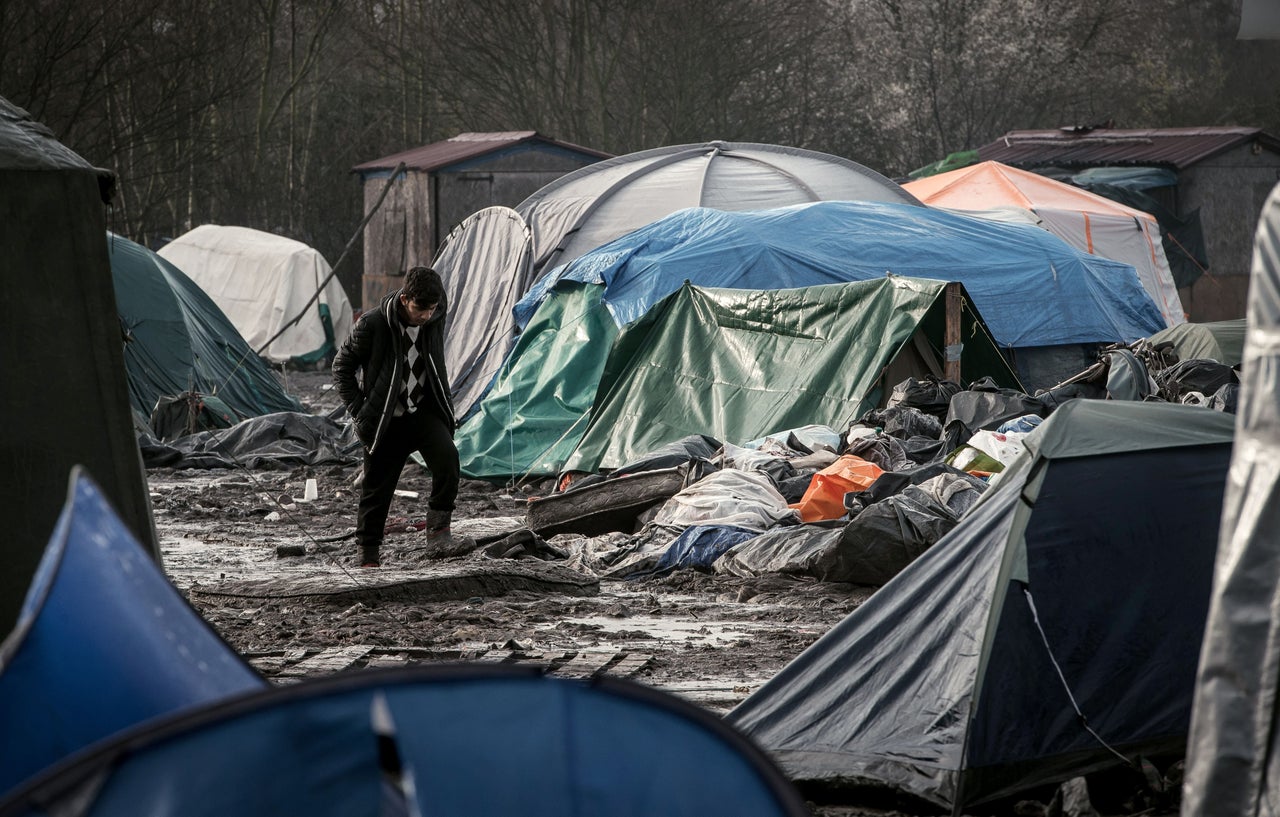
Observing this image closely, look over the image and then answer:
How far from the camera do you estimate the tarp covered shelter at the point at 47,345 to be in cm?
528

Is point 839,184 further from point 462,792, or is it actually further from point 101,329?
point 462,792

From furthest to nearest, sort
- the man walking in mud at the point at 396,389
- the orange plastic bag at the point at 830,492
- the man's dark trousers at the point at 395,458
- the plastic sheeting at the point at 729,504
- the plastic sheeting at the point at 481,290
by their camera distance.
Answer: the plastic sheeting at the point at 481,290 < the orange plastic bag at the point at 830,492 < the plastic sheeting at the point at 729,504 < the man's dark trousers at the point at 395,458 < the man walking in mud at the point at 396,389

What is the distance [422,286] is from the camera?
7980 millimetres

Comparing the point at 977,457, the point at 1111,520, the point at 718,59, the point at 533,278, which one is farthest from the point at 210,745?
the point at 718,59

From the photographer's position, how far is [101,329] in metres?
5.49

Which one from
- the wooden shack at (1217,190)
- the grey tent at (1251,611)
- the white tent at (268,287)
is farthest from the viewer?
the wooden shack at (1217,190)

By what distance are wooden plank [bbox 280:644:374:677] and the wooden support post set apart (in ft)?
17.7

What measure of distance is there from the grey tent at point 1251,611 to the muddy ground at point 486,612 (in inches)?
58.9

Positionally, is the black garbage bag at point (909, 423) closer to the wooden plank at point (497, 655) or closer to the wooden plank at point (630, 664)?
the wooden plank at point (630, 664)

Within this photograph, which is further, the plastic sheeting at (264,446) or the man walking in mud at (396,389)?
the plastic sheeting at (264,446)

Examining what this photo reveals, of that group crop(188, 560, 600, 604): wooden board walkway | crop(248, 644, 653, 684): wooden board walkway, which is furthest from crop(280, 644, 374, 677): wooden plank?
crop(188, 560, 600, 604): wooden board walkway

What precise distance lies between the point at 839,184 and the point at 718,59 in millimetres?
13603

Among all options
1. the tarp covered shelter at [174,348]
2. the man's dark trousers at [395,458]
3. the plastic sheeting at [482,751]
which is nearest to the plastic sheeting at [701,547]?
the man's dark trousers at [395,458]

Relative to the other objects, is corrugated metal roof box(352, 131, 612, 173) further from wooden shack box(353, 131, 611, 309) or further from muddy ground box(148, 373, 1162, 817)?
muddy ground box(148, 373, 1162, 817)
